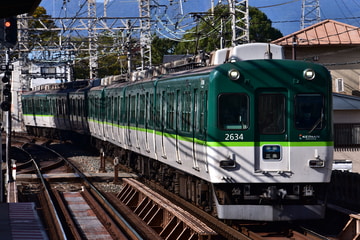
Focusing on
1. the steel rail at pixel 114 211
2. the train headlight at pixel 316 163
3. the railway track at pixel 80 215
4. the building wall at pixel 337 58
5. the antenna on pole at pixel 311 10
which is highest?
the antenna on pole at pixel 311 10

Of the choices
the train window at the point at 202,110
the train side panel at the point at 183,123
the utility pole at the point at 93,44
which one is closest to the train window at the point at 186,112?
the train side panel at the point at 183,123

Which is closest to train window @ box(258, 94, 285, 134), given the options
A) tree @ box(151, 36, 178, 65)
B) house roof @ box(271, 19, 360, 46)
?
house roof @ box(271, 19, 360, 46)

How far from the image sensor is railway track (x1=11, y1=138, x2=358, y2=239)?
10.9 m

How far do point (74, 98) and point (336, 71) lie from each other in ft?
40.4

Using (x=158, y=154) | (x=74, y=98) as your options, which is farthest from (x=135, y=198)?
(x=74, y=98)

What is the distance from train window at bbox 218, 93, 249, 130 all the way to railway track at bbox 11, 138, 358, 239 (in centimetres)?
154

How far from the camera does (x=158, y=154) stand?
15328 mm

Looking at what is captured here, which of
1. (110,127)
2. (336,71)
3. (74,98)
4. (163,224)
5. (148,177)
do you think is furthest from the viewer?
(336,71)

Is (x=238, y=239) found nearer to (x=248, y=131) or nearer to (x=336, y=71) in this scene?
(x=248, y=131)

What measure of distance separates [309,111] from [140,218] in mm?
4106

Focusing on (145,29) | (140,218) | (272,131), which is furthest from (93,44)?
(272,131)

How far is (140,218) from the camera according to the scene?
44.4ft

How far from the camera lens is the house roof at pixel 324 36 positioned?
32781 millimetres

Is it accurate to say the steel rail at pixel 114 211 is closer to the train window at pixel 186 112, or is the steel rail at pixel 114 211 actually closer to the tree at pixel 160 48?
the train window at pixel 186 112
